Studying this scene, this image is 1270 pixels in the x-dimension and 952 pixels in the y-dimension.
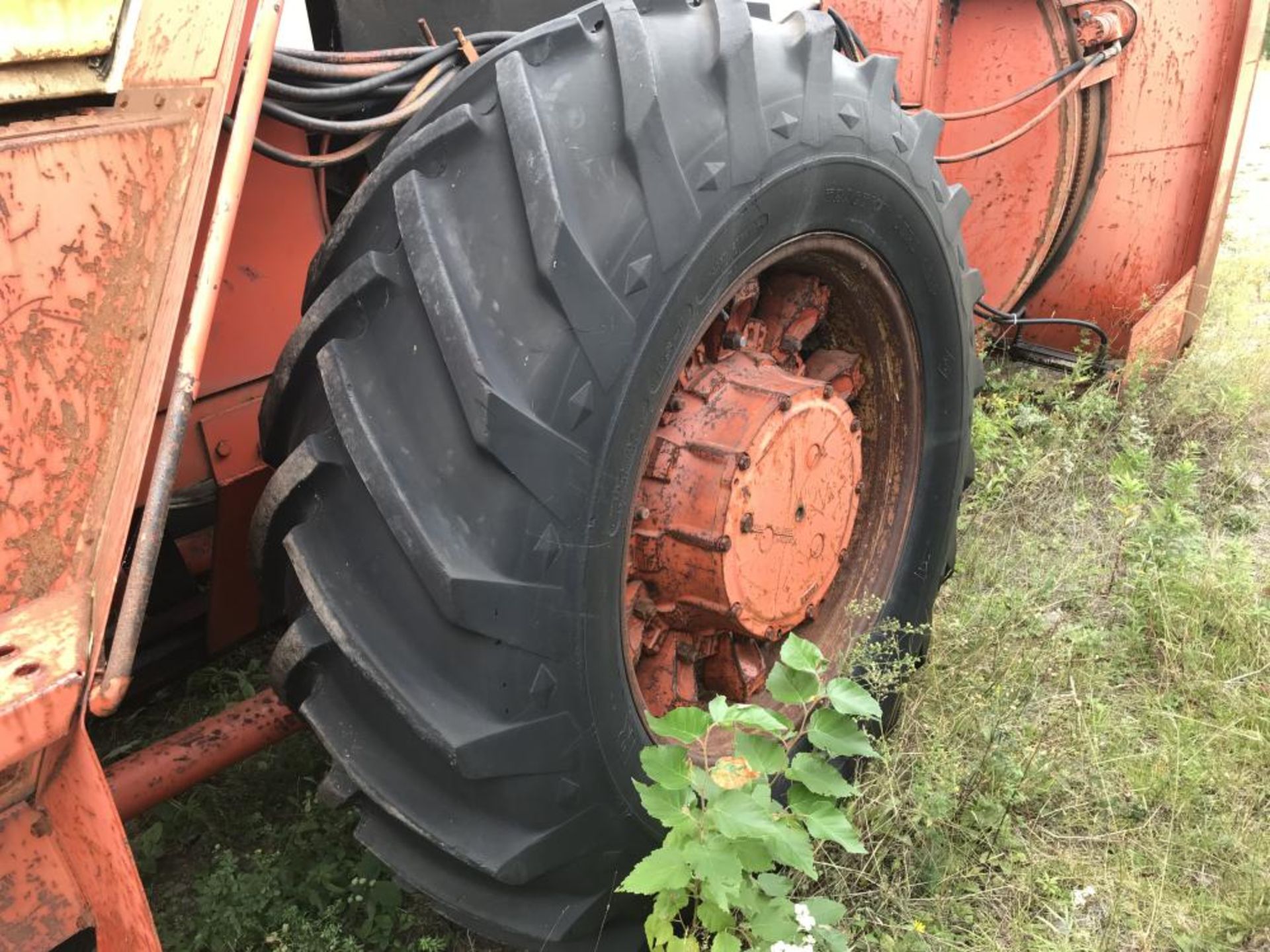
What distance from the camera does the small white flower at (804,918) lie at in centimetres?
149

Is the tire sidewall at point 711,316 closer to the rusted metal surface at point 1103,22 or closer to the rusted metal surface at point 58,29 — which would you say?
the rusted metal surface at point 58,29

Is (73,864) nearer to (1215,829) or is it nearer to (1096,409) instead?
(1215,829)

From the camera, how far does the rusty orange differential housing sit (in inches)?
67.0

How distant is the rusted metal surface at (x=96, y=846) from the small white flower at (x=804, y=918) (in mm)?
843

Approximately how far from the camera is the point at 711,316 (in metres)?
1.57

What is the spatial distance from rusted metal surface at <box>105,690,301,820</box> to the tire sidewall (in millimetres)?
584

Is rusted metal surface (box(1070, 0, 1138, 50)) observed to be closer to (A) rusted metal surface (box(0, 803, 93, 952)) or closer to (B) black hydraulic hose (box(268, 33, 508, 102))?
(B) black hydraulic hose (box(268, 33, 508, 102))

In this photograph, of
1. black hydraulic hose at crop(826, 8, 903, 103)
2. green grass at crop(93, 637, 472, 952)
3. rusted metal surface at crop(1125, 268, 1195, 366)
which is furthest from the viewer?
rusted metal surface at crop(1125, 268, 1195, 366)

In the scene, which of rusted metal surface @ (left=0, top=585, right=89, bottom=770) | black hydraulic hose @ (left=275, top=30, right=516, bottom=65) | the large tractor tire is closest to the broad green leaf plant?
the large tractor tire

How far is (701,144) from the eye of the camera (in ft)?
4.74

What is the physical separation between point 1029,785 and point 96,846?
1.71m

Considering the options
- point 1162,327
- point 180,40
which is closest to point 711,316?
point 180,40

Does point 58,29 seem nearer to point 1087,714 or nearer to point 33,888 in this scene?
point 33,888

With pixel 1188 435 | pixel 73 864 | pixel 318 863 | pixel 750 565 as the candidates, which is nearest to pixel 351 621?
pixel 73 864
